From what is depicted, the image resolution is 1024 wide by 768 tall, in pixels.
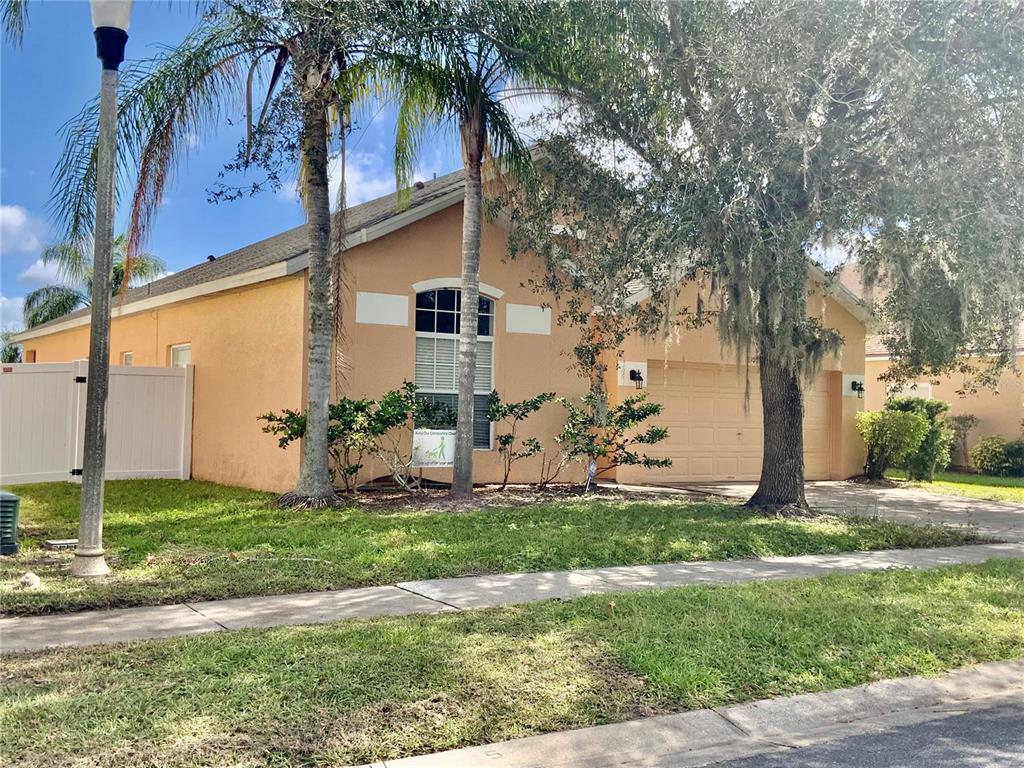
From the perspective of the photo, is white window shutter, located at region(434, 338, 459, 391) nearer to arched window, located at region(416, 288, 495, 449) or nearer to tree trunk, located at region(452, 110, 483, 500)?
arched window, located at region(416, 288, 495, 449)

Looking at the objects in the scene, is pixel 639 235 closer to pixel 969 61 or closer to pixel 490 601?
pixel 969 61

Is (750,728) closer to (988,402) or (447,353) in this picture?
(447,353)

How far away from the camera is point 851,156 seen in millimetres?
10062

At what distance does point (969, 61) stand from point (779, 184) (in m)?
2.42

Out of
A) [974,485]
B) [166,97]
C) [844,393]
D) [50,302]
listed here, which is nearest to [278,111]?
[166,97]

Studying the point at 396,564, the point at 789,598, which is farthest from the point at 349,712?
the point at 789,598

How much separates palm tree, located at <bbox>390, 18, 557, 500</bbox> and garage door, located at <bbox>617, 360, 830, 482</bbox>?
16.8 feet

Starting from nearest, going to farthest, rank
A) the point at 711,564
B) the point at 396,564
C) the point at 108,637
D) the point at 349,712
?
1. the point at 349,712
2. the point at 108,637
3. the point at 396,564
4. the point at 711,564

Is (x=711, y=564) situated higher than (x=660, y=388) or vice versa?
(x=660, y=388)

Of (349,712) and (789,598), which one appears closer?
(349,712)

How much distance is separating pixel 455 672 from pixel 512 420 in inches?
377

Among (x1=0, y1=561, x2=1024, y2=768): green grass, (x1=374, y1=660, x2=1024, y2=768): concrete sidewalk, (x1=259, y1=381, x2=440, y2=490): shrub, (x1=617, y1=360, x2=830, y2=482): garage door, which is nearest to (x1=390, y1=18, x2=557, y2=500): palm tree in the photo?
(x1=259, y1=381, x2=440, y2=490): shrub

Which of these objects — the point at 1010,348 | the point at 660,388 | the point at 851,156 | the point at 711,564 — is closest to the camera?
the point at 711,564

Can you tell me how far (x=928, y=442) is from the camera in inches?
731
